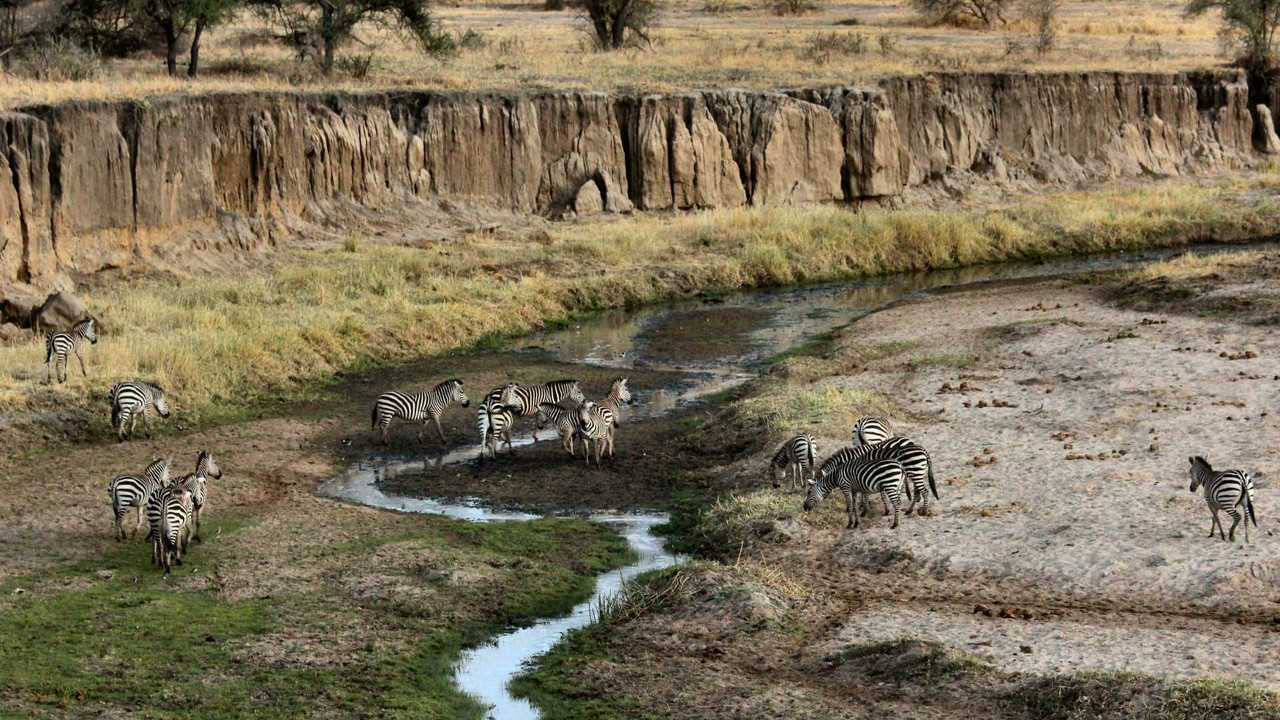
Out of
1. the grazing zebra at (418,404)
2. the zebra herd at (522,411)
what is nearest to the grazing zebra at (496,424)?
the zebra herd at (522,411)

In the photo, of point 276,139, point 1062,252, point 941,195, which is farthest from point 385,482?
point 941,195

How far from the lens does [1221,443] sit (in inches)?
943

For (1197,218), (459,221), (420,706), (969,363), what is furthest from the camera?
(1197,218)

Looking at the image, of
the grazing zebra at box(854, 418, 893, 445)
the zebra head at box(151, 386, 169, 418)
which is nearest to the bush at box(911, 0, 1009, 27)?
the zebra head at box(151, 386, 169, 418)

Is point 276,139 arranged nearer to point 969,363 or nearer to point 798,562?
point 969,363

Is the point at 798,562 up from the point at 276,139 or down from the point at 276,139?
down

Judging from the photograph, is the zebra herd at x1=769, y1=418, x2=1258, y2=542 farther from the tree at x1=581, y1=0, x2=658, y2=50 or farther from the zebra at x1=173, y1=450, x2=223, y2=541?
the tree at x1=581, y1=0, x2=658, y2=50

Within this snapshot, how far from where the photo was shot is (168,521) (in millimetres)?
19609

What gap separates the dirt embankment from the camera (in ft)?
53.0

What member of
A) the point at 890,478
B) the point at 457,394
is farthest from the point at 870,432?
the point at 457,394

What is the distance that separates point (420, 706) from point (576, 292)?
77.3 feet

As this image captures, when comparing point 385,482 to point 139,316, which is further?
point 139,316

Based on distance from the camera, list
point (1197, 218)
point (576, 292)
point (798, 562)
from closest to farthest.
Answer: point (798, 562) < point (576, 292) < point (1197, 218)

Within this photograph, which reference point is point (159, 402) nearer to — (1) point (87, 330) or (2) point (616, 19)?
(1) point (87, 330)
